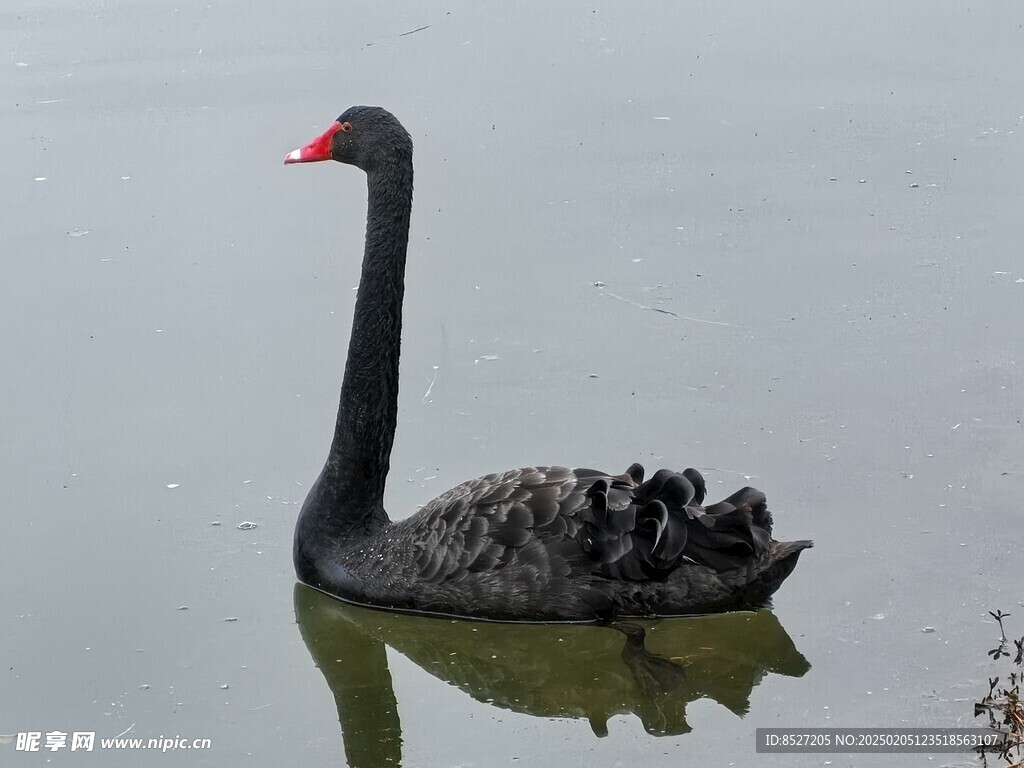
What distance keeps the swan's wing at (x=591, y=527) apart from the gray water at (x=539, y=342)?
0.69 feet

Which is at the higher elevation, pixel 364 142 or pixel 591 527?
pixel 364 142

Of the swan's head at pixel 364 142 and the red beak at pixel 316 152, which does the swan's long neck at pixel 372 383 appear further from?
the red beak at pixel 316 152

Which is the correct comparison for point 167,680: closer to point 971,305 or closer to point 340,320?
point 340,320

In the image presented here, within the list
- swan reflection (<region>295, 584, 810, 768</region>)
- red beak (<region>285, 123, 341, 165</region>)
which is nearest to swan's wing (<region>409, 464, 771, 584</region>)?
swan reflection (<region>295, 584, 810, 768</region>)

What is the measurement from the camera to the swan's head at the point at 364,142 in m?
4.70

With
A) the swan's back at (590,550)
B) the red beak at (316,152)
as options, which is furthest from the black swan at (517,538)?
the red beak at (316,152)

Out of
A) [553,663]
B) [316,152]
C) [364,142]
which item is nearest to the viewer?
[553,663]

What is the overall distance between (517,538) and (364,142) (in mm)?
1310

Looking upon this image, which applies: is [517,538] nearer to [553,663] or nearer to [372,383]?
[553,663]

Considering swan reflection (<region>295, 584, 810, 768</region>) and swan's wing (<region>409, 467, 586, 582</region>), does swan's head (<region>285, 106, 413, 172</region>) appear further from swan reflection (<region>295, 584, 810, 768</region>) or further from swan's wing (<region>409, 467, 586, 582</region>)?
swan reflection (<region>295, 584, 810, 768</region>)

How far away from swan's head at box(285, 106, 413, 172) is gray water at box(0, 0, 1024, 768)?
104 centimetres

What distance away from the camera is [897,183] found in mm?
6922

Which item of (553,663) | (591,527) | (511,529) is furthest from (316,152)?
(553,663)

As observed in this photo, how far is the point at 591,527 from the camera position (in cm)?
432
